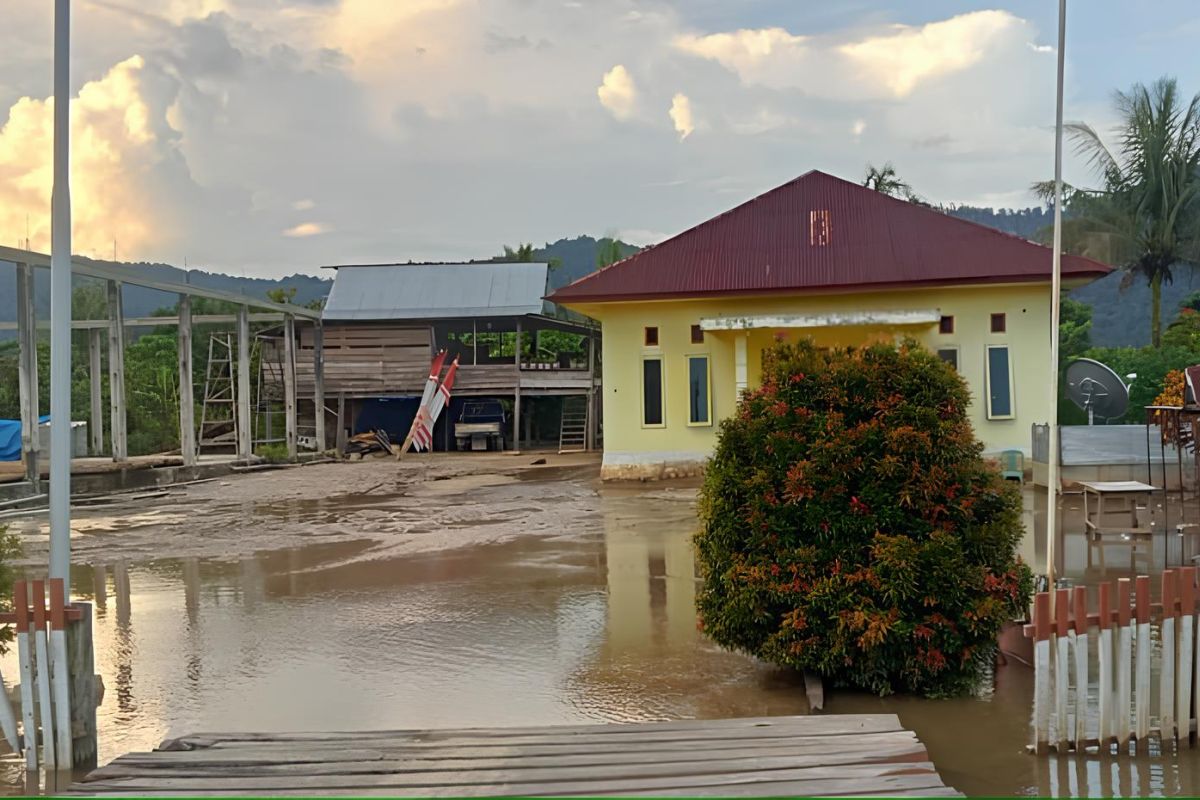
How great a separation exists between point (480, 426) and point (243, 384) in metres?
9.31

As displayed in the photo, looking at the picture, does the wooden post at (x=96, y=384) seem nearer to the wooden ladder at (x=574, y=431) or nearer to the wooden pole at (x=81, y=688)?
the wooden ladder at (x=574, y=431)

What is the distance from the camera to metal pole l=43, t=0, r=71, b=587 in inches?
246

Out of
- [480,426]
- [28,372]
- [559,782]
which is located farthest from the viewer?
[480,426]

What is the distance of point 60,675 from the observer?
19.0ft

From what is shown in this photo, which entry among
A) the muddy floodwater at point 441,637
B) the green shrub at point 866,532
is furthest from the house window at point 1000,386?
the green shrub at point 866,532

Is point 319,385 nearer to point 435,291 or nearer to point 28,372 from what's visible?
point 435,291

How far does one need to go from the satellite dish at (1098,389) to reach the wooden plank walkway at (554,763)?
1347 centimetres

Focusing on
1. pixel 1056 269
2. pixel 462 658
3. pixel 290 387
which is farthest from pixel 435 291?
pixel 1056 269

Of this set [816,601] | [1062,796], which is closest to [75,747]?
[816,601]

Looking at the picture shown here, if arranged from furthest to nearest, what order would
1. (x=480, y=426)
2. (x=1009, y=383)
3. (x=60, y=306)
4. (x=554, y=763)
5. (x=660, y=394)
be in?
(x=480, y=426)
(x=660, y=394)
(x=1009, y=383)
(x=60, y=306)
(x=554, y=763)

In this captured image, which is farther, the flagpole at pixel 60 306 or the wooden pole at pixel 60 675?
the flagpole at pixel 60 306

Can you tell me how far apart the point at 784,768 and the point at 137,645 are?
6809 mm

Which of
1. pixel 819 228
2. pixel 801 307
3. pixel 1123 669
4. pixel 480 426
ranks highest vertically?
pixel 819 228

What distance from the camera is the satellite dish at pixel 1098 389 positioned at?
16750 mm
